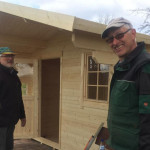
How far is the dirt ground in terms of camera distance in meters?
4.81

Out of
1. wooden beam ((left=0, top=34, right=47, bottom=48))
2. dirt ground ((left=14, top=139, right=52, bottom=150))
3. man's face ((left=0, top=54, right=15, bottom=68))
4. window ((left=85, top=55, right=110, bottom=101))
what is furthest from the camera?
dirt ground ((left=14, top=139, right=52, bottom=150))

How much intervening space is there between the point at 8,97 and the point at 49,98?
3.45 metres

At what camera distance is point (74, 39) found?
244cm

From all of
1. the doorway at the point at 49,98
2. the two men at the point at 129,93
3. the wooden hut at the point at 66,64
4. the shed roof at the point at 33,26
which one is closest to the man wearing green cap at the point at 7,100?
the shed roof at the point at 33,26

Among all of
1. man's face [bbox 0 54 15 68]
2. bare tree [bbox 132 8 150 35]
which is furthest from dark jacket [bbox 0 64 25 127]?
bare tree [bbox 132 8 150 35]

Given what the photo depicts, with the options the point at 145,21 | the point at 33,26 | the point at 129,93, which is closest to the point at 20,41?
the point at 33,26

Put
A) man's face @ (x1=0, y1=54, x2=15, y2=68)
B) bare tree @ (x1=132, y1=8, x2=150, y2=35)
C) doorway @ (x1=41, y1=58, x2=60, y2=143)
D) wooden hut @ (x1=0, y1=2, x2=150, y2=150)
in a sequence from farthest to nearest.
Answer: bare tree @ (x1=132, y1=8, x2=150, y2=35)
doorway @ (x1=41, y1=58, x2=60, y2=143)
man's face @ (x1=0, y1=54, x2=15, y2=68)
wooden hut @ (x1=0, y1=2, x2=150, y2=150)

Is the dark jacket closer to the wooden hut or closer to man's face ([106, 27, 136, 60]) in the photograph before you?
the wooden hut

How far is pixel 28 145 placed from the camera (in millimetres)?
5016

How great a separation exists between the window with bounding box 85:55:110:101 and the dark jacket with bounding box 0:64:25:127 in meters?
1.52

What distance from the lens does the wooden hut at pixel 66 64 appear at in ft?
8.48

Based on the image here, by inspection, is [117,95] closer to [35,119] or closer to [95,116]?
[95,116]

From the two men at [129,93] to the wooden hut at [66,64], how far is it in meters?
1.04

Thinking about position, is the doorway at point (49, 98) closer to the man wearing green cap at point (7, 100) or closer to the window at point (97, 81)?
the window at point (97, 81)
